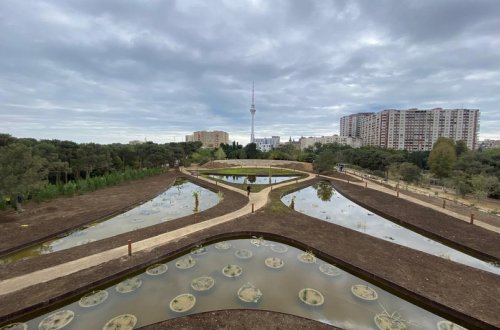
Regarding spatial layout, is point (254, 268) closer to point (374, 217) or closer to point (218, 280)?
point (218, 280)

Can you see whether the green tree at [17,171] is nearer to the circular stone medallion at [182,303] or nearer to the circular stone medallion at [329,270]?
the circular stone medallion at [182,303]

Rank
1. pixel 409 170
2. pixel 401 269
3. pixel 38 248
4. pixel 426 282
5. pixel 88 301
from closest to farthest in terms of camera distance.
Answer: pixel 88 301
pixel 426 282
pixel 401 269
pixel 38 248
pixel 409 170

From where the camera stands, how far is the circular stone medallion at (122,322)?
20.5 ft

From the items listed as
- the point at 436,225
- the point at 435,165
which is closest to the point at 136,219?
the point at 436,225

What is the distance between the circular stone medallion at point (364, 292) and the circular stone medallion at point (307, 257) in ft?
6.76

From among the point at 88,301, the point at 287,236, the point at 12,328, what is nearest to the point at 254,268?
the point at 287,236

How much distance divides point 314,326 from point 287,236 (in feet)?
18.8

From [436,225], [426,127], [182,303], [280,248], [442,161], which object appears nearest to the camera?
[182,303]

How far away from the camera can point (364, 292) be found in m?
7.95

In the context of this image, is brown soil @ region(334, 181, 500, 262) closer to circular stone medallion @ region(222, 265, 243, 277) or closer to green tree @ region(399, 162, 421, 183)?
circular stone medallion @ region(222, 265, 243, 277)

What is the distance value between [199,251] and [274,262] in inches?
137

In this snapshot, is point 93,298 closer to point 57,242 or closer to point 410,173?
point 57,242

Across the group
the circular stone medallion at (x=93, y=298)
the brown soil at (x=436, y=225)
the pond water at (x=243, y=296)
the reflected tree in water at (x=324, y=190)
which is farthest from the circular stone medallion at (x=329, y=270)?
the reflected tree in water at (x=324, y=190)

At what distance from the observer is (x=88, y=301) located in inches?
288
